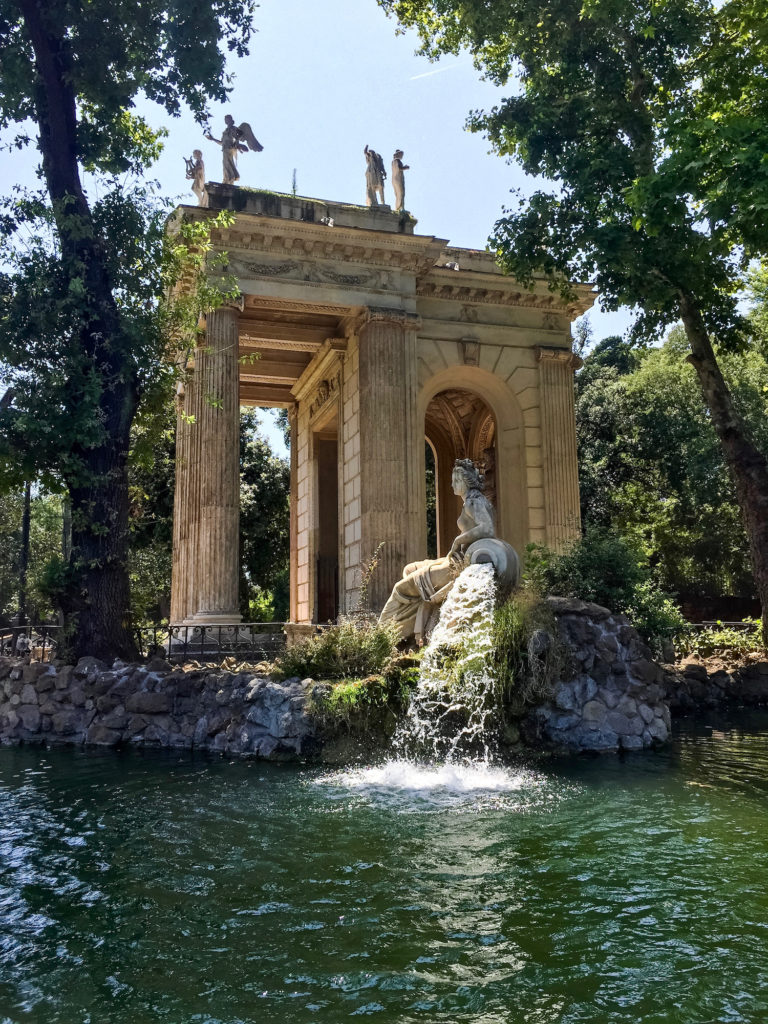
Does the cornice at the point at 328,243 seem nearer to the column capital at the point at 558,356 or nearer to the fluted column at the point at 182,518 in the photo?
the fluted column at the point at 182,518

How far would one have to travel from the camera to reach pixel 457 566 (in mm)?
11820

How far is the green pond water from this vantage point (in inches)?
145

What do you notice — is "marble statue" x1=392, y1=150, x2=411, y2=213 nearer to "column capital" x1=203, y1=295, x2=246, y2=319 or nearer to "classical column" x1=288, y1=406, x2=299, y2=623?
"column capital" x1=203, y1=295, x2=246, y2=319

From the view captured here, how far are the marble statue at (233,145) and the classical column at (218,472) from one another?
12.1 ft

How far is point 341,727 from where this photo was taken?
399 inches

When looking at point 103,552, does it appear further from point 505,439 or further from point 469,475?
point 505,439

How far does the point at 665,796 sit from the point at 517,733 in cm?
270

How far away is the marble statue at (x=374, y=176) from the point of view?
840 inches

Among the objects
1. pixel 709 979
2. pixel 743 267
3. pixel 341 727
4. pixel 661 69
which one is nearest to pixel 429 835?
pixel 709 979

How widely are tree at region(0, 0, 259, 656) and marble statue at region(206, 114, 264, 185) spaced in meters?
5.04

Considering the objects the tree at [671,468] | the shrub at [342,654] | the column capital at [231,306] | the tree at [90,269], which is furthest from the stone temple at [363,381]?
the tree at [671,468]

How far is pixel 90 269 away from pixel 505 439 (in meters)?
12.9

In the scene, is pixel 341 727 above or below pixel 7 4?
below

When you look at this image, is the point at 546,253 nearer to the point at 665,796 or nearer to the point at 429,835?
the point at 665,796
